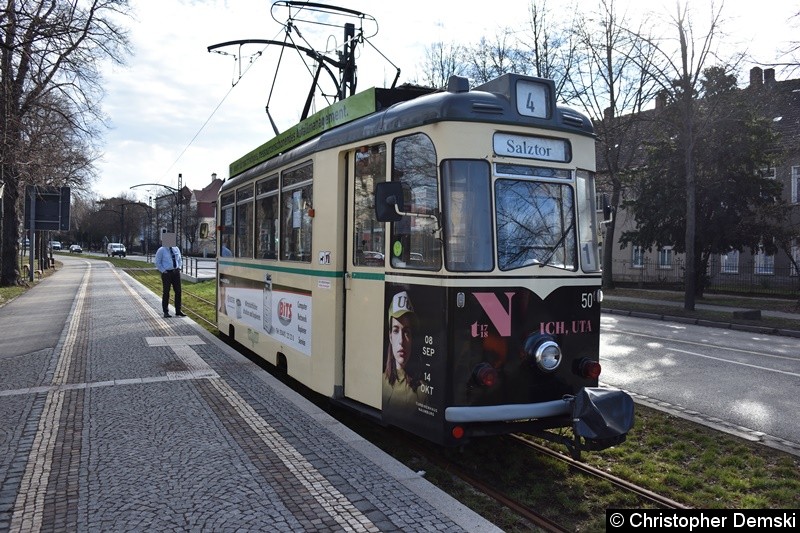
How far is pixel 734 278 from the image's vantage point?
31062 millimetres

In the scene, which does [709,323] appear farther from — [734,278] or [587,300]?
[734,278]

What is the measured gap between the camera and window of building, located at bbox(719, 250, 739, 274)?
32.3 meters

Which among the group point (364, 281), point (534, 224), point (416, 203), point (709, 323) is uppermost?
point (416, 203)

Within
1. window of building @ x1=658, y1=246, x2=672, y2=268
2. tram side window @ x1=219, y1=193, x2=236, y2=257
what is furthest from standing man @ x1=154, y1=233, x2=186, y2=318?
window of building @ x1=658, y1=246, x2=672, y2=268

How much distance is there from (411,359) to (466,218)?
129 centimetres

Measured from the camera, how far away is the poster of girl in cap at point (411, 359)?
521 cm

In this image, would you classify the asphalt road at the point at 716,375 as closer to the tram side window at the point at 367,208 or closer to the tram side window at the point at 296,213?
the tram side window at the point at 367,208

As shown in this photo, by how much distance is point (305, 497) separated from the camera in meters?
4.56

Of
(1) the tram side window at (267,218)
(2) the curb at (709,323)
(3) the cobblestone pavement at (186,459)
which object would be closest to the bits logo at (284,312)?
(1) the tram side window at (267,218)

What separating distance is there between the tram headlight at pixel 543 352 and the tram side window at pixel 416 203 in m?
0.99

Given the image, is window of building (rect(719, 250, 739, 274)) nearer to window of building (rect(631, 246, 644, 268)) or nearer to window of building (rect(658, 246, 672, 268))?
window of building (rect(658, 246, 672, 268))

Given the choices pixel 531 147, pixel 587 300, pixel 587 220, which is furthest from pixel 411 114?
pixel 587 300

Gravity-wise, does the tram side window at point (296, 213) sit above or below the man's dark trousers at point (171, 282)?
above

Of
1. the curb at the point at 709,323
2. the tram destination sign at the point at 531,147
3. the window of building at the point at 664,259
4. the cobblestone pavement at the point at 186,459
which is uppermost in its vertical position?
the tram destination sign at the point at 531,147
